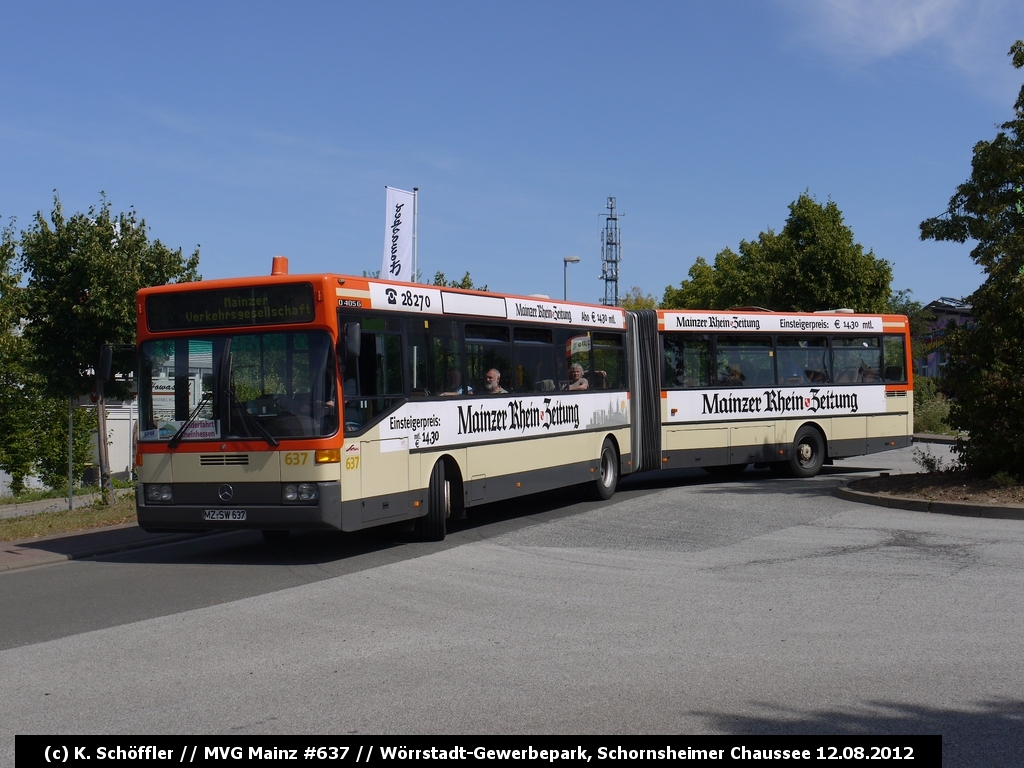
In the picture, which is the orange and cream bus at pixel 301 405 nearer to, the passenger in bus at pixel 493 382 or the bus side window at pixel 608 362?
the passenger in bus at pixel 493 382

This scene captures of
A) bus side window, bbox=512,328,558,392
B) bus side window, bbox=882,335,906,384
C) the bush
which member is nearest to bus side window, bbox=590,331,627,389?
bus side window, bbox=512,328,558,392

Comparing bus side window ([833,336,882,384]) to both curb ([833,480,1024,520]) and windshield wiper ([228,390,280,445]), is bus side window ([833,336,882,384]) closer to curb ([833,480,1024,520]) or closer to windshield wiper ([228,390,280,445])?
curb ([833,480,1024,520])

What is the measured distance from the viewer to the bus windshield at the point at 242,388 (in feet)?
37.5

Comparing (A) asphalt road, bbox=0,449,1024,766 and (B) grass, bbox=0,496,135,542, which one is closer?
(A) asphalt road, bbox=0,449,1024,766

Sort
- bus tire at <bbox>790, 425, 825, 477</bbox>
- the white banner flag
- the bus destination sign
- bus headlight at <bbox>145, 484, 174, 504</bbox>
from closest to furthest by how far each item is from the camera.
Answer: the bus destination sign → bus headlight at <bbox>145, 484, 174, 504</bbox> → bus tire at <bbox>790, 425, 825, 477</bbox> → the white banner flag

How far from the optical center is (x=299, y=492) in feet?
37.3

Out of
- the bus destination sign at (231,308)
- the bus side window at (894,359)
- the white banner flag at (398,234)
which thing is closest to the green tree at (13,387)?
the white banner flag at (398,234)

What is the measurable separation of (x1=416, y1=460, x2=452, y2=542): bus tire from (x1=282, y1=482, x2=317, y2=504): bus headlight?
2010 mm

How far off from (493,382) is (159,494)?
4.67 m

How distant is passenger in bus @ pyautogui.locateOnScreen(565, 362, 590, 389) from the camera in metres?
16.7

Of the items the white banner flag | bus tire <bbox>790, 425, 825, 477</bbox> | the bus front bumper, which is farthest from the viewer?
the white banner flag

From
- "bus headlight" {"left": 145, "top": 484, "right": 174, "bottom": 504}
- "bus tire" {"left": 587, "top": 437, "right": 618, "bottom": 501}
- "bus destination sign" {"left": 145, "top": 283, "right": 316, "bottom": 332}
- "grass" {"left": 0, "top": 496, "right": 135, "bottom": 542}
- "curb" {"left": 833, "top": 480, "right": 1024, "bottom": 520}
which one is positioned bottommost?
"grass" {"left": 0, "top": 496, "right": 135, "bottom": 542}
